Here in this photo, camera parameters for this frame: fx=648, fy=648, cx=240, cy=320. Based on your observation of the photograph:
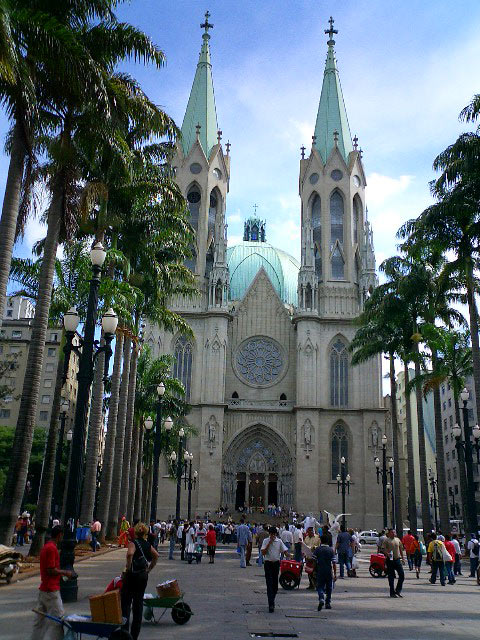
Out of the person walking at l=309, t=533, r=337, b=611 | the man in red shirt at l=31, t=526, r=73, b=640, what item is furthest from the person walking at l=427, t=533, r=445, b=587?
the man in red shirt at l=31, t=526, r=73, b=640

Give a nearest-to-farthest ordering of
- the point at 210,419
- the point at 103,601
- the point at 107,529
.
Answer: the point at 103,601 < the point at 107,529 < the point at 210,419

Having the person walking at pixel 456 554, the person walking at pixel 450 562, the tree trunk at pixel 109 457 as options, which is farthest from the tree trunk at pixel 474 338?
the tree trunk at pixel 109 457

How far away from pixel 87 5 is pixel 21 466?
11368mm

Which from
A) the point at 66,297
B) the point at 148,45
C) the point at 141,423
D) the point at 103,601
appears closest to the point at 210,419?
the point at 141,423

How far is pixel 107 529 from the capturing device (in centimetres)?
2952

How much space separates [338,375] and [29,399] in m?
38.4

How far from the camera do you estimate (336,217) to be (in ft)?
190

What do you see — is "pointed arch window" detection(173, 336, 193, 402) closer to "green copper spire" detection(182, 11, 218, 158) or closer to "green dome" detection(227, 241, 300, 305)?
"green dome" detection(227, 241, 300, 305)

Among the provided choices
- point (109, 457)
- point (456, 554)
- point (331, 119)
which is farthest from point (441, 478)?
point (331, 119)

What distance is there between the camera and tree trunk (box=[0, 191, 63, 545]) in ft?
51.1

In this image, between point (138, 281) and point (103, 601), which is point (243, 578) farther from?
point (138, 281)

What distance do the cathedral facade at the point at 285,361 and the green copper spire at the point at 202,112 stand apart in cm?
35

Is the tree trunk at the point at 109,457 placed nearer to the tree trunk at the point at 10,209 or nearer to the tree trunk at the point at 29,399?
the tree trunk at the point at 29,399

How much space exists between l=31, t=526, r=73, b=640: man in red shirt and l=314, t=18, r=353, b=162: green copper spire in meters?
55.4
